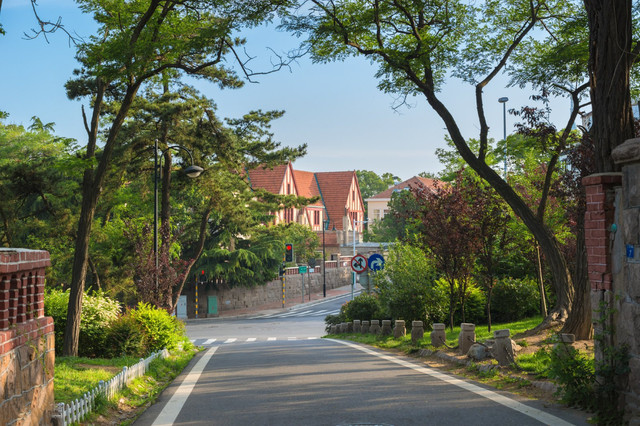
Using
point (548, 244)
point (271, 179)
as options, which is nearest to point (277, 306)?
point (271, 179)

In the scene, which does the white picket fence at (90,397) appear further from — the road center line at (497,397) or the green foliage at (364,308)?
the green foliage at (364,308)

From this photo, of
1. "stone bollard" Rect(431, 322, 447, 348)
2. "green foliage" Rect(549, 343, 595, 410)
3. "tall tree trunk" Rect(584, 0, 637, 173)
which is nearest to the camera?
"green foliage" Rect(549, 343, 595, 410)

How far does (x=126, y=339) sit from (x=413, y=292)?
9.15m

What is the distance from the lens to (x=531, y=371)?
959 centimetres

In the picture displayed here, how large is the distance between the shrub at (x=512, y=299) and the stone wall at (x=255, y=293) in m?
35.1

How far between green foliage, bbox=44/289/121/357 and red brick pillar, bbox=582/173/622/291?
11.3m

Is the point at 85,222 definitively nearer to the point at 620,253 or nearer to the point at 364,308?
the point at 620,253

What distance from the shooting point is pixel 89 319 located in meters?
15.7

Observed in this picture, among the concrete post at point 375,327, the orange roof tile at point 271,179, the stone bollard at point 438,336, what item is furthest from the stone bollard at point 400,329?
the orange roof tile at point 271,179

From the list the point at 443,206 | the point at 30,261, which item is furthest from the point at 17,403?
the point at 443,206

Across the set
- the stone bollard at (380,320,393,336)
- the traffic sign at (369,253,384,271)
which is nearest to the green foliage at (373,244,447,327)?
the traffic sign at (369,253,384,271)

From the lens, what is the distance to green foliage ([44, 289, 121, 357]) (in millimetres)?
15062

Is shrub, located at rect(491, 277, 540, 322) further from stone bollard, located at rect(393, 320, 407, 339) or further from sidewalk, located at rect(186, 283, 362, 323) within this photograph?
sidewalk, located at rect(186, 283, 362, 323)

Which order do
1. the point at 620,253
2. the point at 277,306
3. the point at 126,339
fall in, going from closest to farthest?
the point at 620,253 → the point at 126,339 → the point at 277,306
